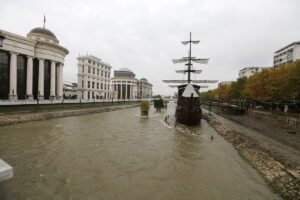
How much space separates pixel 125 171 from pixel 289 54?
7915 cm

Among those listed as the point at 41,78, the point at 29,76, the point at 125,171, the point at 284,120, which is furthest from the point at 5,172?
the point at 41,78

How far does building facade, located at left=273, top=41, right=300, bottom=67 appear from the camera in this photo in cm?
5303

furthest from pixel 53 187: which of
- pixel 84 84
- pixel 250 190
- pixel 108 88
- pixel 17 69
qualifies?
pixel 108 88

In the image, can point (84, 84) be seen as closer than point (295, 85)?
No

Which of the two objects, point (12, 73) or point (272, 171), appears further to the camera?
point (12, 73)

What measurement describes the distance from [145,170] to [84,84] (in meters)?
54.4

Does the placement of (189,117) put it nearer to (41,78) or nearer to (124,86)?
(41,78)

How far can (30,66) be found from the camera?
1202 inches

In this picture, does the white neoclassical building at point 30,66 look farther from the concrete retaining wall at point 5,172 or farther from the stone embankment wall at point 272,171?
the stone embankment wall at point 272,171

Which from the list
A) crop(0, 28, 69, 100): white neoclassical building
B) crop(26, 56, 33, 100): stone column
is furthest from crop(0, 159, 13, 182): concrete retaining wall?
crop(26, 56, 33, 100): stone column

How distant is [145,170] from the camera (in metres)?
7.11

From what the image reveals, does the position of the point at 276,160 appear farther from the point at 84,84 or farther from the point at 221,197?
the point at 84,84

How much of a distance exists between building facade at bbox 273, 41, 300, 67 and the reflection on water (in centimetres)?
6864

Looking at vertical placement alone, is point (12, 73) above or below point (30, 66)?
below
